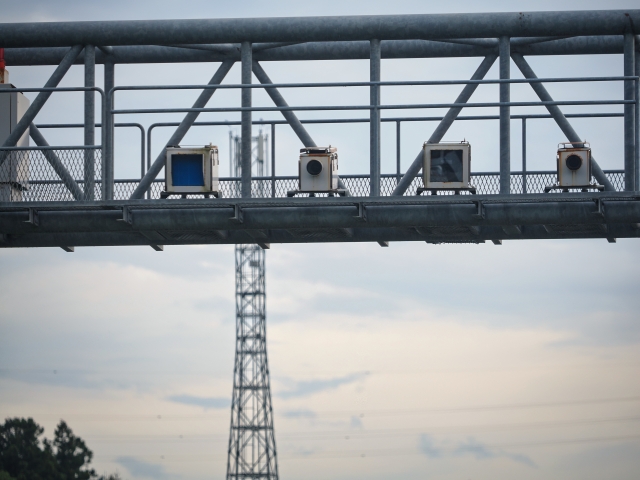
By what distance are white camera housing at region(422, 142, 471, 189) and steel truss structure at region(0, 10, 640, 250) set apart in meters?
0.34

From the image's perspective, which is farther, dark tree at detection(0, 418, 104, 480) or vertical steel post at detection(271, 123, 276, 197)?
dark tree at detection(0, 418, 104, 480)

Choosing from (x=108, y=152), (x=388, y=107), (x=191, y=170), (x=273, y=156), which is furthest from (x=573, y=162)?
(x=108, y=152)

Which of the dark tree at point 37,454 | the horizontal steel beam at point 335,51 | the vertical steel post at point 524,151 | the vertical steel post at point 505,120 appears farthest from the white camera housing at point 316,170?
the dark tree at point 37,454

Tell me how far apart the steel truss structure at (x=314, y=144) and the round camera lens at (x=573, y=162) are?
50 centimetres

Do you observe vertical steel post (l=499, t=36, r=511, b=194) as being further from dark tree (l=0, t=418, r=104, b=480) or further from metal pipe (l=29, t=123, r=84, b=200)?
dark tree (l=0, t=418, r=104, b=480)

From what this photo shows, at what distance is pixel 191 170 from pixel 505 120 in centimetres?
520

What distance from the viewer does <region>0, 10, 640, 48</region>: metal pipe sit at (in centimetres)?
1950

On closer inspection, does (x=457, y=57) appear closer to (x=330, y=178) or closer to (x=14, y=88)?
(x=330, y=178)

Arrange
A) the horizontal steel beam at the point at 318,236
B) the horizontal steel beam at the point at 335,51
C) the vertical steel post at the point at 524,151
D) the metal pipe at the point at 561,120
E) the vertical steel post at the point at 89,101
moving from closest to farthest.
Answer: the metal pipe at the point at 561,120 → the vertical steel post at the point at 89,101 → the horizontal steel beam at the point at 318,236 → the vertical steel post at the point at 524,151 → the horizontal steel beam at the point at 335,51

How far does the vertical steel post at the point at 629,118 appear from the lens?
19.4m

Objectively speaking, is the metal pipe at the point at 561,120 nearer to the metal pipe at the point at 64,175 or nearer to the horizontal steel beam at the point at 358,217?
the horizontal steel beam at the point at 358,217

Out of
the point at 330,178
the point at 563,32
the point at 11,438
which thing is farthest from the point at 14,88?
the point at 11,438

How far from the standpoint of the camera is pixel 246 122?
803 inches

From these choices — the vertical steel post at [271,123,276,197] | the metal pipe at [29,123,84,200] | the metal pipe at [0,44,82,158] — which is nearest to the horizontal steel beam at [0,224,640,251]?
the vertical steel post at [271,123,276,197]
